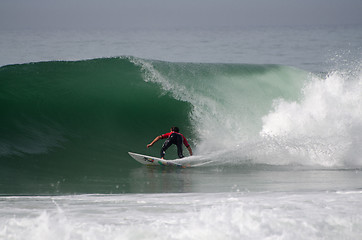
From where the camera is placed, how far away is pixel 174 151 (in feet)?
37.9

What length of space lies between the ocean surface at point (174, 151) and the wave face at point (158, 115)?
0.04m

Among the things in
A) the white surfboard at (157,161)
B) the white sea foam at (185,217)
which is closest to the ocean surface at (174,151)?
the white sea foam at (185,217)

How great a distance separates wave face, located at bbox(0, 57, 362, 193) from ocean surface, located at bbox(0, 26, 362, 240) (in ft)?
0.12

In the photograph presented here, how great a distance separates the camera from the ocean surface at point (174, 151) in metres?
5.29

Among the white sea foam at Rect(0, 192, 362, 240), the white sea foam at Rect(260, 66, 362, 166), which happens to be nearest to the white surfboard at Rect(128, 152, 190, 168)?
the white sea foam at Rect(260, 66, 362, 166)

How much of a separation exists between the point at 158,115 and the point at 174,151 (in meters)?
2.36

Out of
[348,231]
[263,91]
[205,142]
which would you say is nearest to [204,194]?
[348,231]

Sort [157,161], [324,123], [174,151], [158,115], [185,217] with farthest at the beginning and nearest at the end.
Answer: [158,115] → [324,123] → [174,151] → [157,161] → [185,217]

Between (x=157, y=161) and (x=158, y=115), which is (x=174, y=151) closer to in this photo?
(x=157, y=161)

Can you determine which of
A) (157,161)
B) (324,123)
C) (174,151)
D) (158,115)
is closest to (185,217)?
(157,161)

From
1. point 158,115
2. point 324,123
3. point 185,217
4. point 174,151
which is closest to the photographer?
point 185,217

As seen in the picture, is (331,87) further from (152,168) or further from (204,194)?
(204,194)

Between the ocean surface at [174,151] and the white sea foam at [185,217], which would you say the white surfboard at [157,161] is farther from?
the white sea foam at [185,217]

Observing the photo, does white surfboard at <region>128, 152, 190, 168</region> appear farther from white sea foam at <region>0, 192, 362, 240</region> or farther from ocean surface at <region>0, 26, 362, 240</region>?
white sea foam at <region>0, 192, 362, 240</region>
